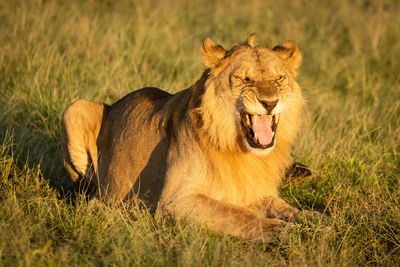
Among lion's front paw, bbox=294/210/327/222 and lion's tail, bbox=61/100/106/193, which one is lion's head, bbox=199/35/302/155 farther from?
lion's tail, bbox=61/100/106/193

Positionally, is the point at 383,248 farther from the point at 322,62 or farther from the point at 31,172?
the point at 322,62

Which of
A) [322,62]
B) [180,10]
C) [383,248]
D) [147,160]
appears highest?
[180,10]

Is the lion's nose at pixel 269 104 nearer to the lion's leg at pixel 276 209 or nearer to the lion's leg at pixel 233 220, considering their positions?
the lion's leg at pixel 233 220

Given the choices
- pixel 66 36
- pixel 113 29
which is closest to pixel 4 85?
pixel 66 36

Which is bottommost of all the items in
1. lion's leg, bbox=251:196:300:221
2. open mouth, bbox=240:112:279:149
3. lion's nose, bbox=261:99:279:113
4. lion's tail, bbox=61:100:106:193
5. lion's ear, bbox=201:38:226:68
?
lion's leg, bbox=251:196:300:221

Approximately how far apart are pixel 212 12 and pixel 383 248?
749 cm

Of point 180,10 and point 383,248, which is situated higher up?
point 180,10

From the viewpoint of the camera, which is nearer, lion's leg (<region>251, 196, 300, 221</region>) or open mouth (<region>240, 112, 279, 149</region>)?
open mouth (<region>240, 112, 279, 149</region>)

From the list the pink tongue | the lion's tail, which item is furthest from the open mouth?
the lion's tail

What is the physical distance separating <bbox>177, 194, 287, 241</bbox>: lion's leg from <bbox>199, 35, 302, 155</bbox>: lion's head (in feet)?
1.43

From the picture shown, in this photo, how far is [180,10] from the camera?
1020 cm

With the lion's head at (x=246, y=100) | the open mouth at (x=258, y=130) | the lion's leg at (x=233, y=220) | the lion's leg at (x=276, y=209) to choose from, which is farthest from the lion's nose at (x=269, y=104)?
the lion's leg at (x=276, y=209)

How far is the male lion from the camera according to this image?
3.82 meters

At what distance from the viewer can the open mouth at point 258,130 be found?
13.0 ft
